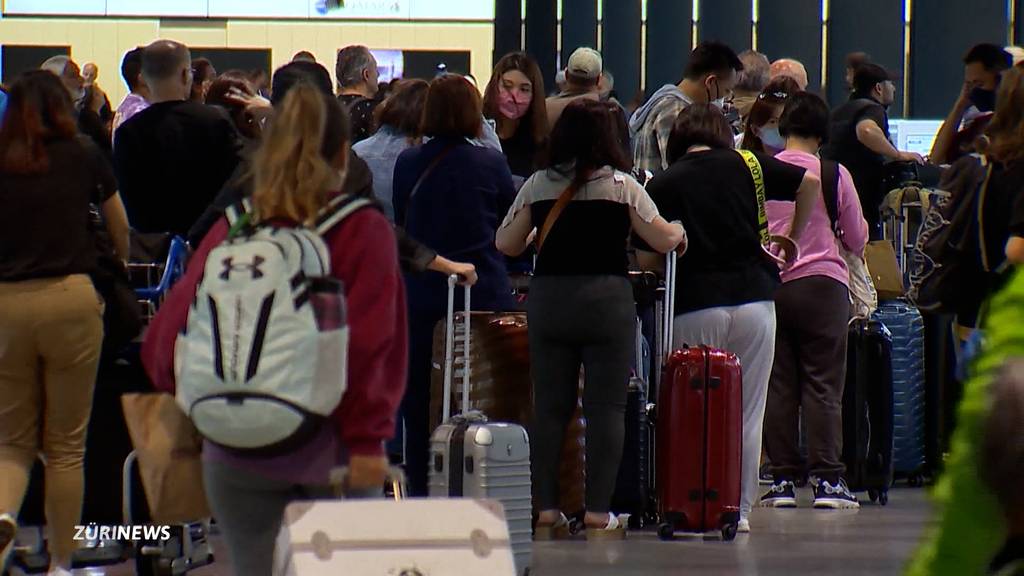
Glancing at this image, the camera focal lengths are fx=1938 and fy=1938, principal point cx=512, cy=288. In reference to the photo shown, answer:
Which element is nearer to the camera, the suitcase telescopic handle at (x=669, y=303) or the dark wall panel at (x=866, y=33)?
Result: the suitcase telescopic handle at (x=669, y=303)

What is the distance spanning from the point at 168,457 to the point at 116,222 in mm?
2005

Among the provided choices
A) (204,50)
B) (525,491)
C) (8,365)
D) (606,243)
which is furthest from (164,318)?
(204,50)

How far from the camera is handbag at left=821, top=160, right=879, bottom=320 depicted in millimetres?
7434

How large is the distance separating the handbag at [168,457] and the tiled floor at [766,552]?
2.35 meters

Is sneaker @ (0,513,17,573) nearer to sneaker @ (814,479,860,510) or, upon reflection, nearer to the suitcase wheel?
the suitcase wheel

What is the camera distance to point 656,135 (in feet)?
26.5

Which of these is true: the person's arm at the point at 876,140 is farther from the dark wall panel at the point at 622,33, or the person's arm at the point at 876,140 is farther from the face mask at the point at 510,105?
the dark wall panel at the point at 622,33

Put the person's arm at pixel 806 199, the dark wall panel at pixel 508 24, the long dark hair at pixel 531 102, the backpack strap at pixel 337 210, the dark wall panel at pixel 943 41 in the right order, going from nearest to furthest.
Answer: the backpack strap at pixel 337 210
the person's arm at pixel 806 199
the long dark hair at pixel 531 102
the dark wall panel at pixel 943 41
the dark wall panel at pixel 508 24

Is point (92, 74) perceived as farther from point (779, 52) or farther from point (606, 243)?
point (606, 243)

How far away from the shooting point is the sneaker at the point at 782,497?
312 inches

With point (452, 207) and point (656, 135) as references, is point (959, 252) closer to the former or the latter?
point (452, 207)

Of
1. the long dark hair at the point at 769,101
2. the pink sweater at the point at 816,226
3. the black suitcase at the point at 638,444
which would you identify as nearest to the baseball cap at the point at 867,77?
the long dark hair at the point at 769,101

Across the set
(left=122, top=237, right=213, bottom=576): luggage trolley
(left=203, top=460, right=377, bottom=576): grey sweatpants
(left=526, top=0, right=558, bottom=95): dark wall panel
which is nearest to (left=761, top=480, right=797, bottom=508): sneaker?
(left=122, top=237, right=213, bottom=576): luggage trolley

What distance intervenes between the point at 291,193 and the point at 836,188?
15.1ft
